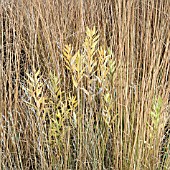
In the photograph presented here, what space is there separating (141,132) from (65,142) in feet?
0.84

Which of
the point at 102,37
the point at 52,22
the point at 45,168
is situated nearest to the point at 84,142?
the point at 45,168

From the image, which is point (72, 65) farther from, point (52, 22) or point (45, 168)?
point (52, 22)

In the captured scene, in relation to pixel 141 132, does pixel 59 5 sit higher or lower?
higher

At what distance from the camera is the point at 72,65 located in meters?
1.12

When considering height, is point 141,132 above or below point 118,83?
below

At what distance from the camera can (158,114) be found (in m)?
1.13

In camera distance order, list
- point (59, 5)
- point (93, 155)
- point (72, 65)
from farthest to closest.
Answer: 1. point (59, 5)
2. point (93, 155)
3. point (72, 65)

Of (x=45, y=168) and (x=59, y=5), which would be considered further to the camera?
(x=59, y=5)

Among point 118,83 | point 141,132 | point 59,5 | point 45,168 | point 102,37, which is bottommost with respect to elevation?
point 45,168

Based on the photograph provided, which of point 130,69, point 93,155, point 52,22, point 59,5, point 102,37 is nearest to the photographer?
point 93,155

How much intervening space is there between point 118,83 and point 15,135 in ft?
1.34

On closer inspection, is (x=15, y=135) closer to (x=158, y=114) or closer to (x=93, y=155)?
(x=93, y=155)

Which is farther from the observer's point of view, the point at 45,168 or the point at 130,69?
the point at 130,69

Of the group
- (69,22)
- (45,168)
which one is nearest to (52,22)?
(69,22)
